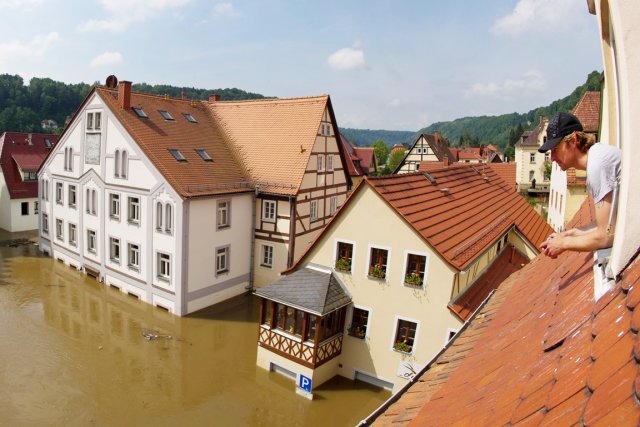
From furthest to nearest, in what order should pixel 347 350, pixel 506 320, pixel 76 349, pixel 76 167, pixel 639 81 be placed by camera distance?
pixel 76 167 < pixel 76 349 < pixel 347 350 < pixel 506 320 < pixel 639 81

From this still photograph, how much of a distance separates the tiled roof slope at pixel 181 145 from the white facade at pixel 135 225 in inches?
16.0

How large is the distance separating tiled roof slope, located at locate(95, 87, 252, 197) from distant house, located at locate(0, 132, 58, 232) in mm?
15535

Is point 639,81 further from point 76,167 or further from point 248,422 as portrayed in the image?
point 76,167

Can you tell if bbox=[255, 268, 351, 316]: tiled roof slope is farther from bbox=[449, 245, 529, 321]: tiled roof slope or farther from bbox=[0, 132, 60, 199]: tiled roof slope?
bbox=[0, 132, 60, 199]: tiled roof slope

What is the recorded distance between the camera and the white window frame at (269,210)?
2219 centimetres

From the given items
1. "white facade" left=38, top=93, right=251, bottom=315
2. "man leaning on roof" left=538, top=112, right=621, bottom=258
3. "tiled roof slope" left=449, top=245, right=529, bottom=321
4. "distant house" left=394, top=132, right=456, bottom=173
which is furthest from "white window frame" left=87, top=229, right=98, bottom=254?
"distant house" left=394, top=132, right=456, bottom=173

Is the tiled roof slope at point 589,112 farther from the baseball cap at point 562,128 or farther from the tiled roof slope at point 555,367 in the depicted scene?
the baseball cap at point 562,128

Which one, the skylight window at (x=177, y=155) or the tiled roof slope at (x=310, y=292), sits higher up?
the skylight window at (x=177, y=155)

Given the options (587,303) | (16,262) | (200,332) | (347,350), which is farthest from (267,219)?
(587,303)

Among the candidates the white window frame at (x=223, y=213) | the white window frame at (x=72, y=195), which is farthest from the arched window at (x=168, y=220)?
the white window frame at (x=72, y=195)

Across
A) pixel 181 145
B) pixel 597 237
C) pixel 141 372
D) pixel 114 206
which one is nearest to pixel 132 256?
pixel 114 206

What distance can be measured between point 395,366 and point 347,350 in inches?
66.0

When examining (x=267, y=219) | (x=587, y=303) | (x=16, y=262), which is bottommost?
(x=16, y=262)

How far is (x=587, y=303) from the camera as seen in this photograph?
103 inches
